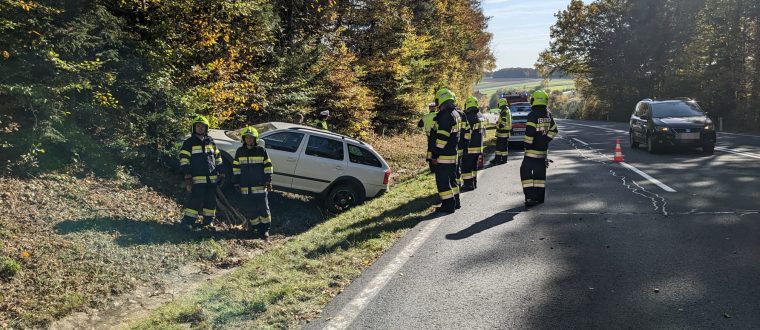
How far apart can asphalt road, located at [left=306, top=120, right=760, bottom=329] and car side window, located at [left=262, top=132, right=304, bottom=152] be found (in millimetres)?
3299

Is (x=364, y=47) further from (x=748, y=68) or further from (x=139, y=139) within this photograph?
(x=748, y=68)

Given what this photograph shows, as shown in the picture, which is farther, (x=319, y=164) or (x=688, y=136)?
(x=688, y=136)

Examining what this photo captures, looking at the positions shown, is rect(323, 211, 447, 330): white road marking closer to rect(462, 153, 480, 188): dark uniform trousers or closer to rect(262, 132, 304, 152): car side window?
rect(262, 132, 304, 152): car side window

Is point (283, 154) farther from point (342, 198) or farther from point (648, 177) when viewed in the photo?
point (648, 177)

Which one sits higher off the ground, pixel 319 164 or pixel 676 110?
pixel 676 110

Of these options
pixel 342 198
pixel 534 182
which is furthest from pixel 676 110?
pixel 342 198

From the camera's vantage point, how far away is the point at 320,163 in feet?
34.1

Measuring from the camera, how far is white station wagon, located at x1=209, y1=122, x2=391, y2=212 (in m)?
10.2

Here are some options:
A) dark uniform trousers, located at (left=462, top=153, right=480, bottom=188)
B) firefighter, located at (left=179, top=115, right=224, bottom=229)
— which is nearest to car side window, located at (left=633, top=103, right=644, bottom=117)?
dark uniform trousers, located at (left=462, top=153, right=480, bottom=188)

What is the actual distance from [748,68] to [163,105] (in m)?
33.9

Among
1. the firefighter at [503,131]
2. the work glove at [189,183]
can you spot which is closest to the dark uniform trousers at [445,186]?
the work glove at [189,183]

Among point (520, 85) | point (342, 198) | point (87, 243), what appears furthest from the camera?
point (520, 85)

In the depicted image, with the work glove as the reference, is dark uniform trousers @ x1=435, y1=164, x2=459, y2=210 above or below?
below

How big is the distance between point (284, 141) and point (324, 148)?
0.77m
